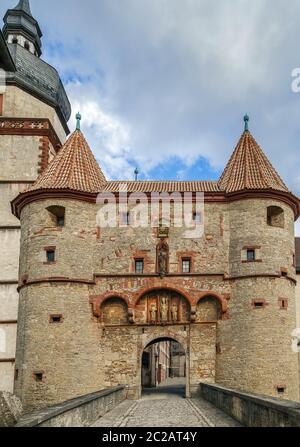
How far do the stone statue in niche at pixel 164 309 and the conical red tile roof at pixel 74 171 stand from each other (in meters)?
5.38

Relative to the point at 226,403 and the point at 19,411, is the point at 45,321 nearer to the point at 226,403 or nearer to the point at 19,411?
the point at 226,403

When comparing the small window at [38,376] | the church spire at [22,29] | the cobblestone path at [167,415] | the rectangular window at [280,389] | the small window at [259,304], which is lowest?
the cobblestone path at [167,415]

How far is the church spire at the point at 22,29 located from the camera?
111ft

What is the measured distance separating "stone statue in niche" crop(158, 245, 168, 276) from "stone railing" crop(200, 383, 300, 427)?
6080 mm

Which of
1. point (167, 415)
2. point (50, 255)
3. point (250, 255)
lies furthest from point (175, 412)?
point (50, 255)

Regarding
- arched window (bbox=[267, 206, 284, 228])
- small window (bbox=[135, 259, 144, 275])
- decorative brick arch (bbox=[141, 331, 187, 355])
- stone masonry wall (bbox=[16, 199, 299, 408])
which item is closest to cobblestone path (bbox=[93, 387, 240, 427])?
stone masonry wall (bbox=[16, 199, 299, 408])

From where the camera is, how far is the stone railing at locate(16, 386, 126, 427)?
9438mm

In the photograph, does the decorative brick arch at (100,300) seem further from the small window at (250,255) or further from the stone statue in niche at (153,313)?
the small window at (250,255)

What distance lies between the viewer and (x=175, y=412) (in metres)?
16.5

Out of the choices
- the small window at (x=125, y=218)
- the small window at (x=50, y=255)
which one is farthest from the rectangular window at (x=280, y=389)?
the small window at (x=50, y=255)

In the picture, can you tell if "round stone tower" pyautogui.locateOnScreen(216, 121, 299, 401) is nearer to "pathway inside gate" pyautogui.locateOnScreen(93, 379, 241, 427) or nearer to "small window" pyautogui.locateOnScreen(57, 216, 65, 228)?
"pathway inside gate" pyautogui.locateOnScreen(93, 379, 241, 427)

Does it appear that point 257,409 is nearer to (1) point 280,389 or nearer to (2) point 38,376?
(1) point 280,389

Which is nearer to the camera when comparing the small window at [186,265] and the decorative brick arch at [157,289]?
the decorative brick arch at [157,289]

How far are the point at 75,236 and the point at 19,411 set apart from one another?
47.3 feet
